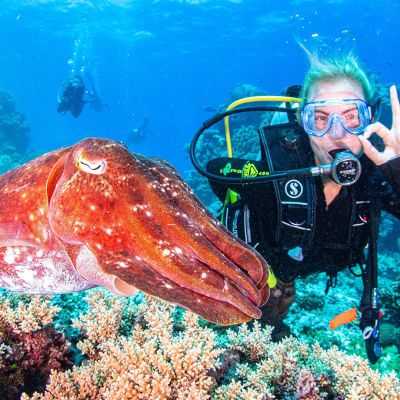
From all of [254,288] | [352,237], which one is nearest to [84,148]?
[254,288]

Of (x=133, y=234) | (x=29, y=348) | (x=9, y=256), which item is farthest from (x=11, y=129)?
(x=133, y=234)

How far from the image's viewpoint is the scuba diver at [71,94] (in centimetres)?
1697

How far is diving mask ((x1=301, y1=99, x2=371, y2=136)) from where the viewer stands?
140 inches

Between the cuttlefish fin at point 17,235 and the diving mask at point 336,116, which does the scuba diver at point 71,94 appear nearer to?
the diving mask at point 336,116

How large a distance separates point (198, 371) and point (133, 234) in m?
1.47

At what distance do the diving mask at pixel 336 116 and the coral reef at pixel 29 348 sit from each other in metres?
3.35

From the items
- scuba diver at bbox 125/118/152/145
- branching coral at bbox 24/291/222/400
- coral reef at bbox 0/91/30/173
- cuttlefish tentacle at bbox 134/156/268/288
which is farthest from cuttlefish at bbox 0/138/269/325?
scuba diver at bbox 125/118/152/145

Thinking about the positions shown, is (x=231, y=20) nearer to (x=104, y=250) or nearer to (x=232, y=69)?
(x=232, y=69)

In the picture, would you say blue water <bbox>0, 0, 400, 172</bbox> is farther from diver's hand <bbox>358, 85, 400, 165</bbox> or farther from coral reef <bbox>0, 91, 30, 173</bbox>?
diver's hand <bbox>358, 85, 400, 165</bbox>

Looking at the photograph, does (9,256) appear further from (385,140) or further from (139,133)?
(139,133)

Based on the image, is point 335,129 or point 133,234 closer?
point 133,234

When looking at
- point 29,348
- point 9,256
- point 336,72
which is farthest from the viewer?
point 336,72

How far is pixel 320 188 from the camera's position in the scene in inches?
155

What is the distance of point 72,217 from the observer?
1798mm
